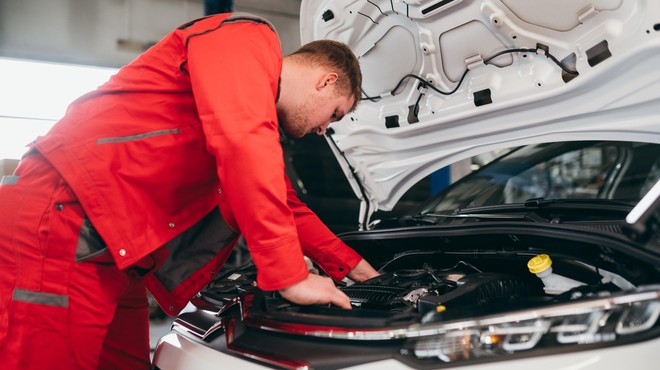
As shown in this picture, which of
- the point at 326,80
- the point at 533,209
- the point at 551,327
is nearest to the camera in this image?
the point at 551,327

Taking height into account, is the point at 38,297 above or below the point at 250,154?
below

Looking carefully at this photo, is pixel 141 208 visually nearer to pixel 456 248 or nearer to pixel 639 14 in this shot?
pixel 456 248

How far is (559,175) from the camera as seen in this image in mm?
2043

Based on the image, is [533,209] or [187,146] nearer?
[187,146]

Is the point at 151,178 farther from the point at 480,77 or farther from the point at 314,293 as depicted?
the point at 480,77

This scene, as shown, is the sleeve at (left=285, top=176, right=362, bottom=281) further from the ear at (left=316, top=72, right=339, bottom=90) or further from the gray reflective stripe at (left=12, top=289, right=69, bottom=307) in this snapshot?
the gray reflective stripe at (left=12, top=289, right=69, bottom=307)

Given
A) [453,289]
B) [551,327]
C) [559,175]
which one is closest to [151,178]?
[453,289]

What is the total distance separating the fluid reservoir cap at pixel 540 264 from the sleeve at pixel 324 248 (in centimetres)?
61

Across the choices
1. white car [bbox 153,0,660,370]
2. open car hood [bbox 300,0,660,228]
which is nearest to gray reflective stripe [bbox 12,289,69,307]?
white car [bbox 153,0,660,370]

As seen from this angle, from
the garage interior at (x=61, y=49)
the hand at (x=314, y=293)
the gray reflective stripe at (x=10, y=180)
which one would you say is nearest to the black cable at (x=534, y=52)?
the hand at (x=314, y=293)

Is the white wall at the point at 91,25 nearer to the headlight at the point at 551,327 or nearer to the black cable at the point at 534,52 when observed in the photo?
the black cable at the point at 534,52

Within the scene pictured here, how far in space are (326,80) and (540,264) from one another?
68cm

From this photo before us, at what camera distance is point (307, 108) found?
4.66 ft

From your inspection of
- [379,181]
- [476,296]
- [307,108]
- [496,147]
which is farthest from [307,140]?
[476,296]
